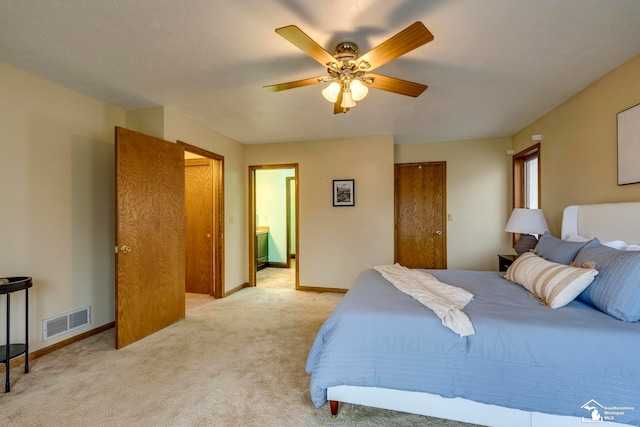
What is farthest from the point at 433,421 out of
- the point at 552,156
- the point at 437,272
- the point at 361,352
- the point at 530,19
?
the point at 552,156

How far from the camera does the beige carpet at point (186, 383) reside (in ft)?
5.56

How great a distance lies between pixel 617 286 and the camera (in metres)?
1.53

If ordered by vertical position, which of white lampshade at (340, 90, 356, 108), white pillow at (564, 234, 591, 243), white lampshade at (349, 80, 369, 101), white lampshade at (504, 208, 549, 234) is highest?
white lampshade at (349, 80, 369, 101)

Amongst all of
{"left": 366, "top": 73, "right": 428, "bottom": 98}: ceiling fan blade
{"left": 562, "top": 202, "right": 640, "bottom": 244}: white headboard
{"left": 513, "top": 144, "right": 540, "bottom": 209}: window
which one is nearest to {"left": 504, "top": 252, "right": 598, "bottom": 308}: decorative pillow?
{"left": 562, "top": 202, "right": 640, "bottom": 244}: white headboard

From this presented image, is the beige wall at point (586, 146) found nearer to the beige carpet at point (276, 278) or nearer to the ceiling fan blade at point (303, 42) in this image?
the ceiling fan blade at point (303, 42)

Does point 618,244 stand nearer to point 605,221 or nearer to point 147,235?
point 605,221

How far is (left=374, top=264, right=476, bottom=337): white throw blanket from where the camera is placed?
1467 mm

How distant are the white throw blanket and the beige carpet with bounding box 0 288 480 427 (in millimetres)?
682

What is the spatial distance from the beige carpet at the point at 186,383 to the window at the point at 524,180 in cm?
357

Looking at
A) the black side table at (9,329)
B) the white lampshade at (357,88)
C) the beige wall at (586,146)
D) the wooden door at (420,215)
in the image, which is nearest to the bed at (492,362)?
the beige wall at (586,146)

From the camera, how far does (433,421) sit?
1668 mm

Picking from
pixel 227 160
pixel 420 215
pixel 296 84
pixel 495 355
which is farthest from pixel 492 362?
pixel 227 160

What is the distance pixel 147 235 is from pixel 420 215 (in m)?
3.96

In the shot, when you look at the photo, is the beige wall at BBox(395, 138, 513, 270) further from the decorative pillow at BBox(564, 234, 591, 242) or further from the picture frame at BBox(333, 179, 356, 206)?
the decorative pillow at BBox(564, 234, 591, 242)
